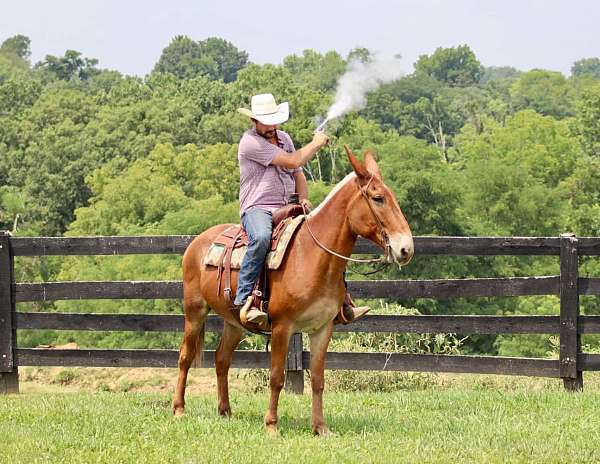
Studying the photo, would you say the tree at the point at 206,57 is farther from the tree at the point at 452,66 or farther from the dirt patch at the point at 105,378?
the dirt patch at the point at 105,378

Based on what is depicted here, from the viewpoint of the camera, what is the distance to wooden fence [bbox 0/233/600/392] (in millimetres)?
10930

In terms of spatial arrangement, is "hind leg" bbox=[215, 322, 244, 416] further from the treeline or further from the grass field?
the treeline

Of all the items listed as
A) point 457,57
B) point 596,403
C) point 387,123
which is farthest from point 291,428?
point 457,57

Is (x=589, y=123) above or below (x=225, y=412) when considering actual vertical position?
above

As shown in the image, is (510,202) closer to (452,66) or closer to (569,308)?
(569,308)

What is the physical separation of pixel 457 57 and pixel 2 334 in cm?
16756

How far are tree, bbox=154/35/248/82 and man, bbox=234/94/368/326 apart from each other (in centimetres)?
16577

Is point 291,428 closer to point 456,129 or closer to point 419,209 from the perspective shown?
point 419,209

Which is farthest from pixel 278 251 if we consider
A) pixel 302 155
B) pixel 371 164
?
pixel 371 164

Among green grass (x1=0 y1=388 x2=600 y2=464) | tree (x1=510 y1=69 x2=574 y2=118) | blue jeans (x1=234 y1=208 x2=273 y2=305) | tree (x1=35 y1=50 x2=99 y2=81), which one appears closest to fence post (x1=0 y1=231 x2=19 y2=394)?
green grass (x1=0 y1=388 x2=600 y2=464)

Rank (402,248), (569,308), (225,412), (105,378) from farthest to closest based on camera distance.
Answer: (105,378) → (569,308) → (225,412) → (402,248)

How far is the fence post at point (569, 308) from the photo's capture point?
10.9 meters

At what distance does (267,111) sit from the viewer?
8.65 metres

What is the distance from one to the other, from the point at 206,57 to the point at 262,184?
576 ft
